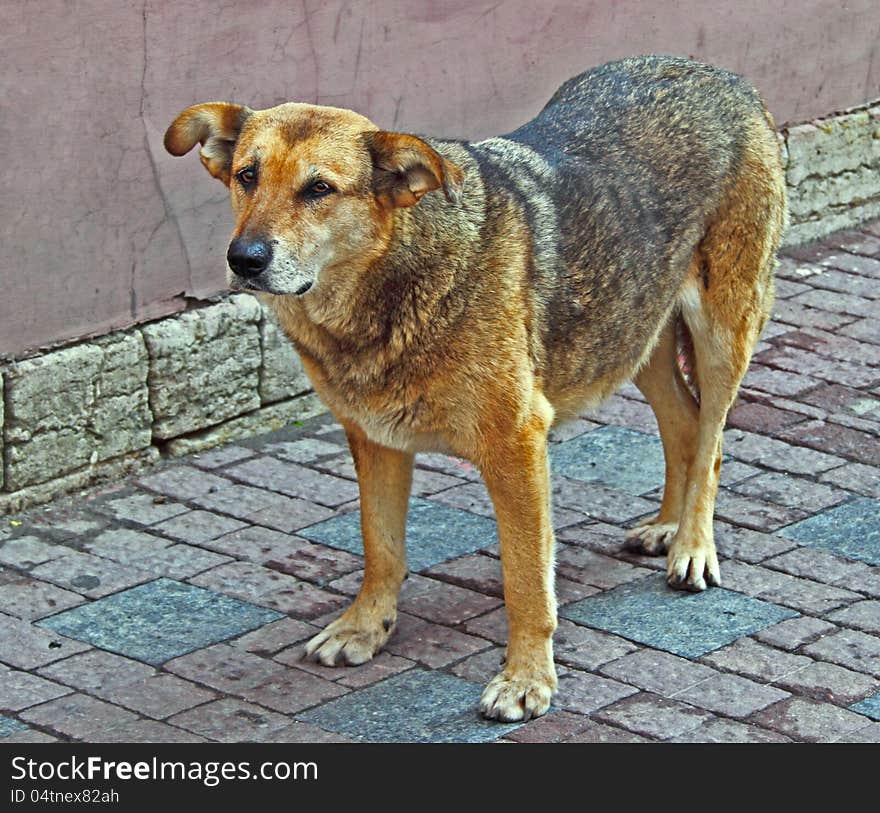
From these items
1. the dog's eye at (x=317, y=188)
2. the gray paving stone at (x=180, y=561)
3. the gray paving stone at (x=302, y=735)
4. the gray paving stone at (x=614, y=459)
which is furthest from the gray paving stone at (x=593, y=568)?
the dog's eye at (x=317, y=188)

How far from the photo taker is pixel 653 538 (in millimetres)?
6520

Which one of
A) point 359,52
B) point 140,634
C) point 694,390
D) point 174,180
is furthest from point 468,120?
point 140,634

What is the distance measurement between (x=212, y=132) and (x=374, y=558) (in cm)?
157

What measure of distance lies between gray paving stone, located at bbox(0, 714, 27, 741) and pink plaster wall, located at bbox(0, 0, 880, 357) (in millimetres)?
1967

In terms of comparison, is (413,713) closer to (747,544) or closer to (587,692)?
(587,692)

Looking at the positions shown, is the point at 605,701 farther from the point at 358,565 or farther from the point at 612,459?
the point at 612,459

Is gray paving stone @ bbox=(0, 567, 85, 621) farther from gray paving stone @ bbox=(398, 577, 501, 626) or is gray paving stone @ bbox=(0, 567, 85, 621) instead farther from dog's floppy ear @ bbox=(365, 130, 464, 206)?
dog's floppy ear @ bbox=(365, 130, 464, 206)

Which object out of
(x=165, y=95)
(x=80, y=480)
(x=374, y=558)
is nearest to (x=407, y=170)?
(x=374, y=558)

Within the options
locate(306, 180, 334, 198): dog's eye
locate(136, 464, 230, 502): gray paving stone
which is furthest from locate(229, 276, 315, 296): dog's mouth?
locate(136, 464, 230, 502): gray paving stone

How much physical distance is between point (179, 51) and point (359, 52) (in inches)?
37.9

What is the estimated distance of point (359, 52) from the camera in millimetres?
7684

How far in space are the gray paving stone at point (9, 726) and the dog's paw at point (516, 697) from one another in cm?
143

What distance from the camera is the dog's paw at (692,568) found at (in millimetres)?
6164

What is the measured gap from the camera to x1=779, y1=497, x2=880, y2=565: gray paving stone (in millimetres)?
6461
